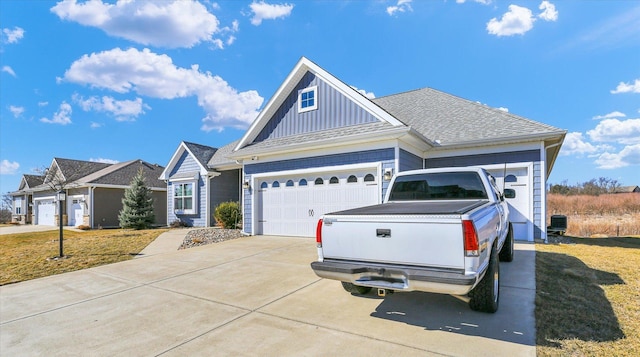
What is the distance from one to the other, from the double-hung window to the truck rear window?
14740 mm

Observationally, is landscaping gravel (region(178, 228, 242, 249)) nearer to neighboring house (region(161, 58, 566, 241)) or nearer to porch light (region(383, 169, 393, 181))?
Result: neighboring house (region(161, 58, 566, 241))

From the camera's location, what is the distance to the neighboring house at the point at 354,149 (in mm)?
9859

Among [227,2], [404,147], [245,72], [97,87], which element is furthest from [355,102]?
[97,87]

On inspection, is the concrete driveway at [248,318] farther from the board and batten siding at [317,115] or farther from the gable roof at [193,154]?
the gable roof at [193,154]

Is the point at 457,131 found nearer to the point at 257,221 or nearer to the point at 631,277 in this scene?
the point at 631,277

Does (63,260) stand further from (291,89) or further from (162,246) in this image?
(291,89)

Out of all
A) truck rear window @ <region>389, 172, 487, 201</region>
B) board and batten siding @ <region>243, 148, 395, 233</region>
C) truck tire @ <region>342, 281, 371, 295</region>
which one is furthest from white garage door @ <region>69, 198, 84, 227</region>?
truck rear window @ <region>389, 172, 487, 201</region>

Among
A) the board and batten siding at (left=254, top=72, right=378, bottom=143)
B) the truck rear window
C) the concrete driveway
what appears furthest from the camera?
the board and batten siding at (left=254, top=72, right=378, bottom=143)

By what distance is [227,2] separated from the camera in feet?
35.3

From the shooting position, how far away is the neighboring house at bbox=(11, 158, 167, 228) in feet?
68.2

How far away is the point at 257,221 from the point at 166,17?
337 inches

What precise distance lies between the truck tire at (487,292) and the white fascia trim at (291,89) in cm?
615

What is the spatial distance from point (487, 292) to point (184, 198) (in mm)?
17692

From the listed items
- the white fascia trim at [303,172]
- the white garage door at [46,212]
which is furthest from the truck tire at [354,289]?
the white garage door at [46,212]
